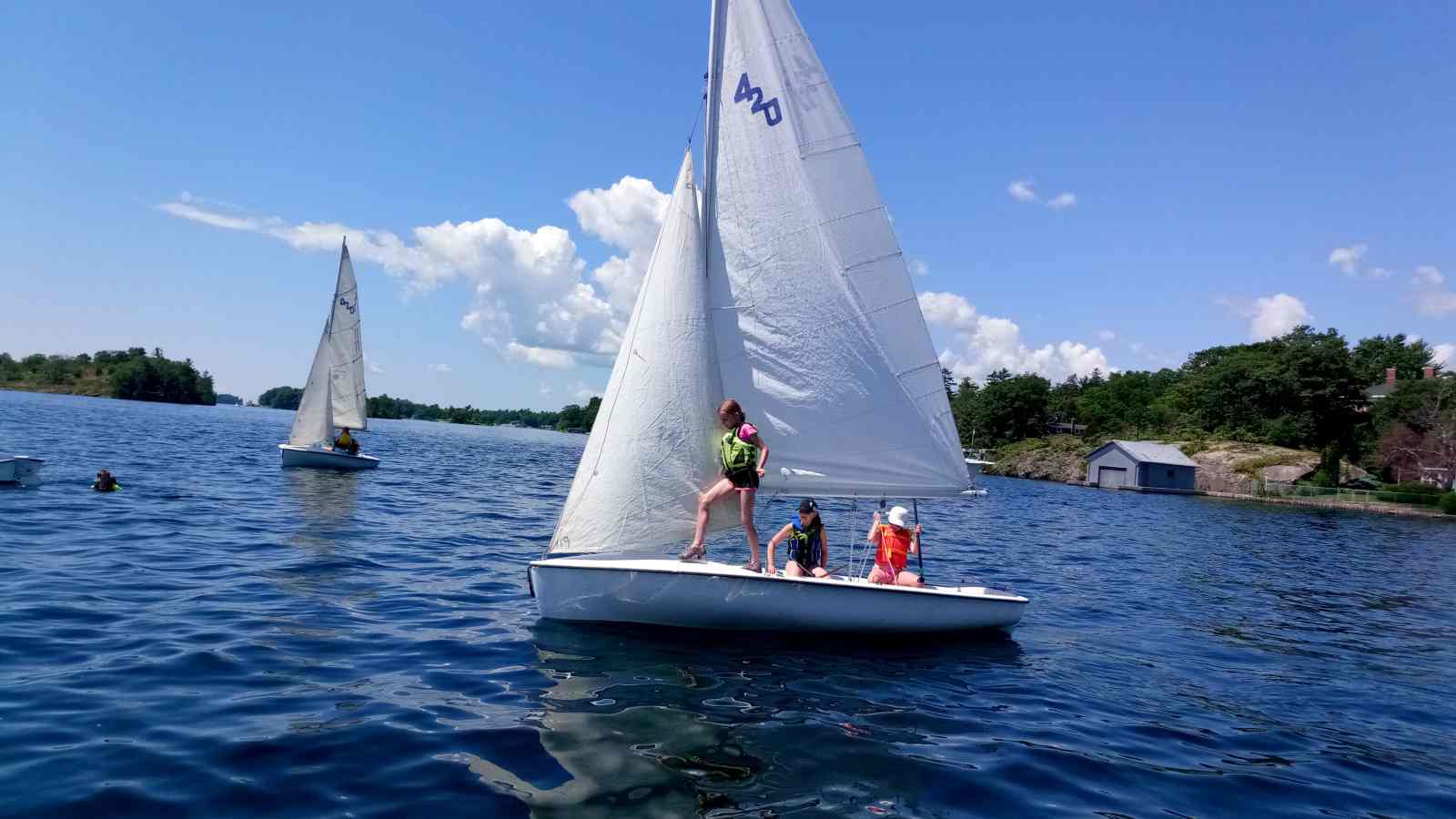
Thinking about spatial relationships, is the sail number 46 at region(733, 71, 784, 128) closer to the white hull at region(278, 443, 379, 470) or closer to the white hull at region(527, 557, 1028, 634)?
the white hull at region(527, 557, 1028, 634)

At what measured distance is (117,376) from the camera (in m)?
136

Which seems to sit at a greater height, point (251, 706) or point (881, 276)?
point (881, 276)

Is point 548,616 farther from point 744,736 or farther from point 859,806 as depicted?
point 859,806

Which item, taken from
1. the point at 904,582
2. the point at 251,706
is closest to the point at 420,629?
the point at 251,706

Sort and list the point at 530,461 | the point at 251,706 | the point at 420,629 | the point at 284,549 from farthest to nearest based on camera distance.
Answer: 1. the point at 530,461
2. the point at 284,549
3. the point at 420,629
4. the point at 251,706

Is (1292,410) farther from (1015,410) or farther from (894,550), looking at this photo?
(894,550)

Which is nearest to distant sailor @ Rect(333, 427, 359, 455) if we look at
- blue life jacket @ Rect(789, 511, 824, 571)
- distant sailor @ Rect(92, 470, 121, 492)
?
distant sailor @ Rect(92, 470, 121, 492)

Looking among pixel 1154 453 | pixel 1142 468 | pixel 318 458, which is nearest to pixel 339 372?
pixel 318 458

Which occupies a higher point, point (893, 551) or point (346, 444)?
point (346, 444)

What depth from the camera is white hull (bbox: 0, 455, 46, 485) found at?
67.1ft

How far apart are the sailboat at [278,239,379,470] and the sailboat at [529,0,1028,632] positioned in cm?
2736

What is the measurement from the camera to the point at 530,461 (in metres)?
61.7

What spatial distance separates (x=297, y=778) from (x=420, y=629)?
4.65 meters

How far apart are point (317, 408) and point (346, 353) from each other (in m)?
2.90
